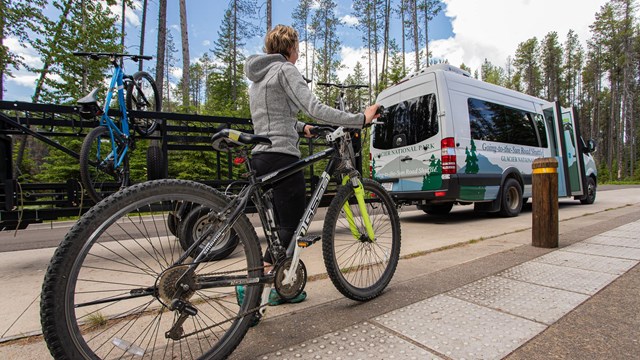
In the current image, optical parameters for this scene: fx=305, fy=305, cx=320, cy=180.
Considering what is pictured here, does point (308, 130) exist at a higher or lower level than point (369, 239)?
higher

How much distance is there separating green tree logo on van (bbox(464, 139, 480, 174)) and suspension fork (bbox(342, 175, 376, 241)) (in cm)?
415

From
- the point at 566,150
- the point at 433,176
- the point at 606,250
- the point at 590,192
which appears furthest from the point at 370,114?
the point at 590,192

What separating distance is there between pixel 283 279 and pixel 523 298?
175cm

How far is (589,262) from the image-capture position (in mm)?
3088

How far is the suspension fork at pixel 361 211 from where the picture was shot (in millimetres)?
2229

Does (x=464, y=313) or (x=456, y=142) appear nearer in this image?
(x=464, y=313)

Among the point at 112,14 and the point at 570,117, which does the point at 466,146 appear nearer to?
the point at 570,117

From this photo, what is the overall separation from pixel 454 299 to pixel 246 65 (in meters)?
2.18

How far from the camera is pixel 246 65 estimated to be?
2.02 meters

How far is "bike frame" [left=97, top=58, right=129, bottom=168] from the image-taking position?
10.5ft

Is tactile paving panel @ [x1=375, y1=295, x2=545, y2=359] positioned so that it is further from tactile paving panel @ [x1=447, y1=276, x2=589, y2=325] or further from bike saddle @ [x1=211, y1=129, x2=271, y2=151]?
bike saddle @ [x1=211, y1=129, x2=271, y2=151]

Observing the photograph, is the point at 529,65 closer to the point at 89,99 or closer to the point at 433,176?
the point at 433,176

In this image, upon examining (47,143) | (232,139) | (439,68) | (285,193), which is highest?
(439,68)

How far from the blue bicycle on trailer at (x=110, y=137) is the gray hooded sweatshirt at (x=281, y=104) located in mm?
2095
